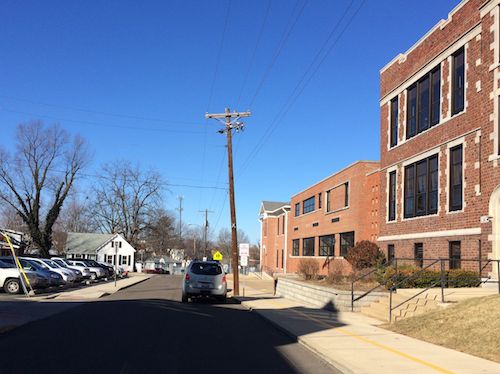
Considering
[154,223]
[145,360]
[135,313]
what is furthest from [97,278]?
[154,223]

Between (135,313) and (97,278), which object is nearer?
(135,313)

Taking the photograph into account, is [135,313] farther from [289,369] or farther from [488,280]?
[488,280]

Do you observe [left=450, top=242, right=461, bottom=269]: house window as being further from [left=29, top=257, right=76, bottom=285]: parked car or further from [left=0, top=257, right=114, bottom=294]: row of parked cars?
[left=29, top=257, right=76, bottom=285]: parked car

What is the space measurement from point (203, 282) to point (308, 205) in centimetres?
3009

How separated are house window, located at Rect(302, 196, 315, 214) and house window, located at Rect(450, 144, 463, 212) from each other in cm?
2697

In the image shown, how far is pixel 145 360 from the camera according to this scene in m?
8.66

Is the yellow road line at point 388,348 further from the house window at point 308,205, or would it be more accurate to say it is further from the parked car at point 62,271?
the house window at point 308,205

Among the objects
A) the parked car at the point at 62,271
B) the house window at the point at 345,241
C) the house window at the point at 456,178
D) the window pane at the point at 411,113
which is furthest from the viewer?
the house window at the point at 345,241

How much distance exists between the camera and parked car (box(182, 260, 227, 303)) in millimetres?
20594

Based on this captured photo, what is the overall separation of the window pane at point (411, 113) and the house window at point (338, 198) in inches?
496

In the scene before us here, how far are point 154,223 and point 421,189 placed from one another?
70229 mm

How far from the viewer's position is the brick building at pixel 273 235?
60.2 m

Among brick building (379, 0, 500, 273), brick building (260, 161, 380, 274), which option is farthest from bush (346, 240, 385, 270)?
brick building (260, 161, 380, 274)

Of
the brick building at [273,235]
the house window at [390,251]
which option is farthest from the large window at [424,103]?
the brick building at [273,235]
